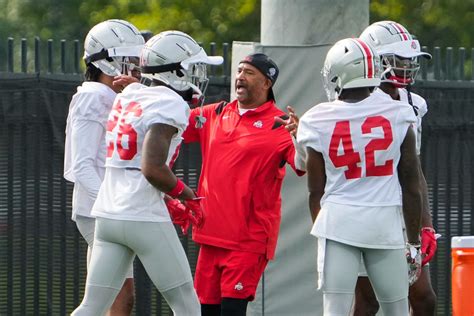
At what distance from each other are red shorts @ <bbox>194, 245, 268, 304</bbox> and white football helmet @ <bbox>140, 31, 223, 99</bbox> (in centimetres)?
113

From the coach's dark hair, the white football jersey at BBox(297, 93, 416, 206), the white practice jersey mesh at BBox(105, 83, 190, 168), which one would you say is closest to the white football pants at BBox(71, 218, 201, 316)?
the white practice jersey mesh at BBox(105, 83, 190, 168)

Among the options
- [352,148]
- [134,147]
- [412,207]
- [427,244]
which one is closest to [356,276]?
[412,207]

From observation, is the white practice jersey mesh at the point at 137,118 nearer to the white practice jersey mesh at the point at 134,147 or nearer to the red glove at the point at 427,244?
the white practice jersey mesh at the point at 134,147

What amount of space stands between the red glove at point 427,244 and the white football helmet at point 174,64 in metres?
1.60

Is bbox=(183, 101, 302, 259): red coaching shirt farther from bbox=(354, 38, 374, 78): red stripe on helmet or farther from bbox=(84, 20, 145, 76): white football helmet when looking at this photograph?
bbox=(354, 38, 374, 78): red stripe on helmet

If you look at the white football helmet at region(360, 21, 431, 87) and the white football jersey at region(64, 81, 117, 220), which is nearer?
the white football jersey at region(64, 81, 117, 220)

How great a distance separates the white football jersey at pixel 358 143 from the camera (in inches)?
282

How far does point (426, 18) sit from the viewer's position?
24.8m

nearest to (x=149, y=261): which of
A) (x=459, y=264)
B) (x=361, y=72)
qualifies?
(x=361, y=72)

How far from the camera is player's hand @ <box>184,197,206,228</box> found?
7.72 meters

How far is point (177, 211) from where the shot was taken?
782 centimetres

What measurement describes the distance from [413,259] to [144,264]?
1.52 metres

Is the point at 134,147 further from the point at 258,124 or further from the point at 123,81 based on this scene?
the point at 258,124

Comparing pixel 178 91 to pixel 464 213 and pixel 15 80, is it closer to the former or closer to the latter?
pixel 15 80
